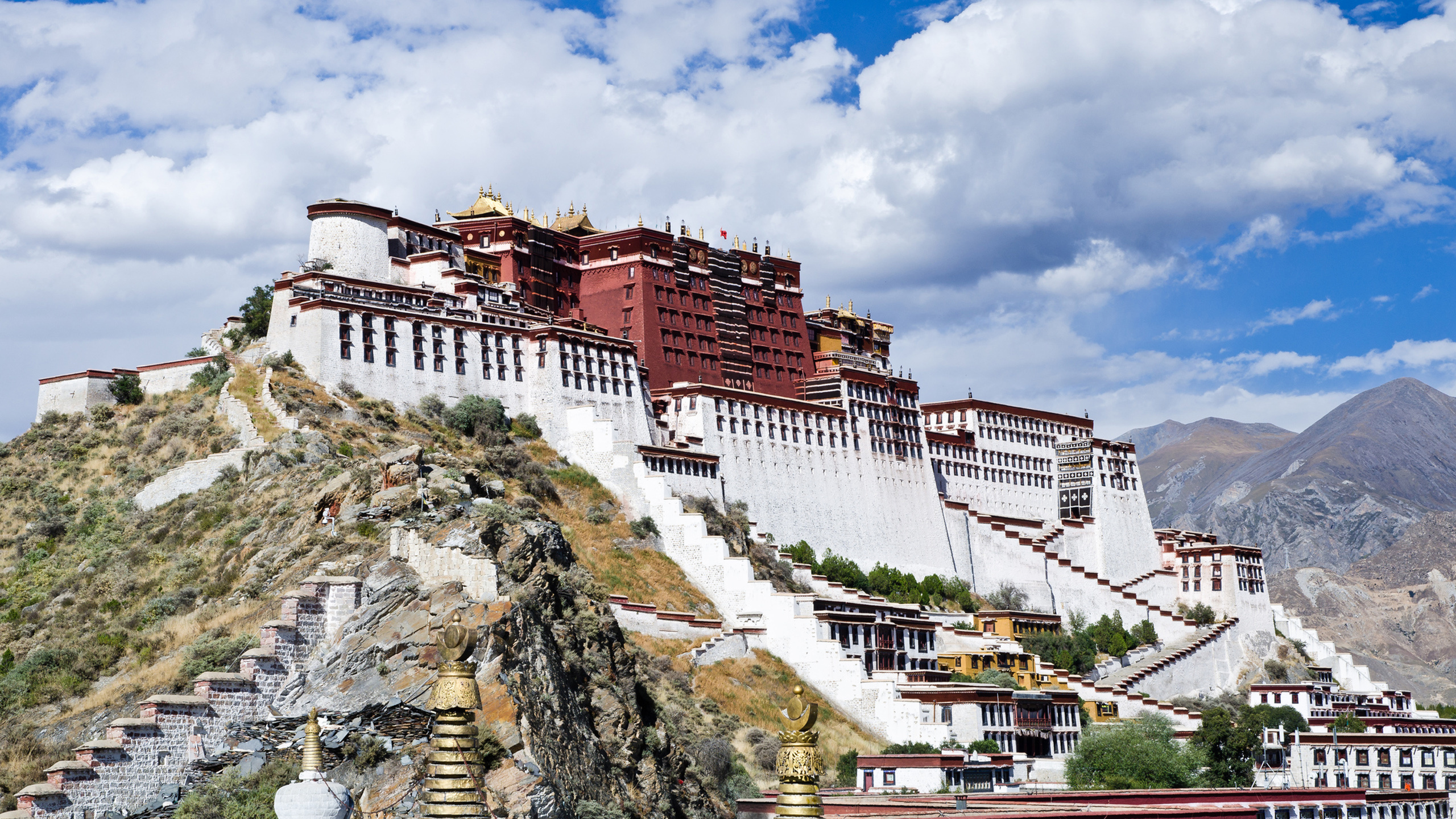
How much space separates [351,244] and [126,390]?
12.3 metres

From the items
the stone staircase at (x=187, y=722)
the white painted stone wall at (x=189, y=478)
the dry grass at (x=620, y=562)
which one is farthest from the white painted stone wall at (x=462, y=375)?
the stone staircase at (x=187, y=722)

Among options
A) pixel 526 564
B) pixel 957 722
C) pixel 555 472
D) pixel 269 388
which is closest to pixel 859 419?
pixel 555 472

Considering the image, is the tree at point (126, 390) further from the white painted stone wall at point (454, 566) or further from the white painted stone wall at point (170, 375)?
the white painted stone wall at point (454, 566)

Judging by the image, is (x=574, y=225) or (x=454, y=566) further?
(x=574, y=225)

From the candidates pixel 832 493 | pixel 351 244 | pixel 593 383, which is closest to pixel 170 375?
pixel 351 244

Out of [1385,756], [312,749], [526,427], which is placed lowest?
[1385,756]

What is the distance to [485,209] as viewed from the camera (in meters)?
86.1

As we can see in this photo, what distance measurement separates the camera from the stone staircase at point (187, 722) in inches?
1204

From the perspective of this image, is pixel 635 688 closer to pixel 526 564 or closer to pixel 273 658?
pixel 526 564

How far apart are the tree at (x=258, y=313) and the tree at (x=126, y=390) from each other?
242 inches

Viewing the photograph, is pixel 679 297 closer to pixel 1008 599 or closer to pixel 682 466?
pixel 682 466

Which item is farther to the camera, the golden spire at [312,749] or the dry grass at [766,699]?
the dry grass at [766,699]

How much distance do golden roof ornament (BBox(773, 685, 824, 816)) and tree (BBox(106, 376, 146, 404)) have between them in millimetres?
61575

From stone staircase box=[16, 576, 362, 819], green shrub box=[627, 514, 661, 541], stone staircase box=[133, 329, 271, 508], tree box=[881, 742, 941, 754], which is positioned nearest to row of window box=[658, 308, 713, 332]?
green shrub box=[627, 514, 661, 541]
